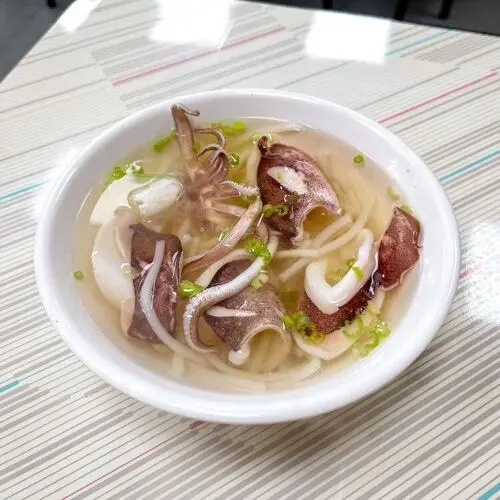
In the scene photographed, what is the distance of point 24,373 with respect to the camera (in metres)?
1.04

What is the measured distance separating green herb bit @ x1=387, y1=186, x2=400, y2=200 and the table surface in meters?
0.21

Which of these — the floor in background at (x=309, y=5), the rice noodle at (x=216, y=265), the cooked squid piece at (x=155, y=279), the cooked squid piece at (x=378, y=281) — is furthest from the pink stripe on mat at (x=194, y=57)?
the floor in background at (x=309, y=5)

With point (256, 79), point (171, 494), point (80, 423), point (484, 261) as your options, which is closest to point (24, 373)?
point (80, 423)

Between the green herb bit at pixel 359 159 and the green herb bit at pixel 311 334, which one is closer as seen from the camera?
the green herb bit at pixel 311 334

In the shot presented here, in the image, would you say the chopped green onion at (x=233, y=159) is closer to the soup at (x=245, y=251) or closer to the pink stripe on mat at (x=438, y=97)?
the soup at (x=245, y=251)

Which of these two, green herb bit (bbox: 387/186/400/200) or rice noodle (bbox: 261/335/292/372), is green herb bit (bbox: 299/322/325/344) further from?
green herb bit (bbox: 387/186/400/200)

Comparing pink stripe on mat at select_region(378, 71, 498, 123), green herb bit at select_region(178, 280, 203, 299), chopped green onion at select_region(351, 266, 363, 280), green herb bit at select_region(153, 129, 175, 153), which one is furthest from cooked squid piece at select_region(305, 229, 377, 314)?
pink stripe on mat at select_region(378, 71, 498, 123)

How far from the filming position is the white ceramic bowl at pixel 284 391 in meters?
0.80

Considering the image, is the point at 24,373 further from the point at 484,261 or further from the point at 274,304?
the point at 484,261

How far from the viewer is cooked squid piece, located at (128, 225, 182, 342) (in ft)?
3.24

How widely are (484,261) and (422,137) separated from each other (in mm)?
431

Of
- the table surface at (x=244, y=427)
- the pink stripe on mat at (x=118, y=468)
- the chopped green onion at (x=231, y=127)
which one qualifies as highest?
the chopped green onion at (x=231, y=127)

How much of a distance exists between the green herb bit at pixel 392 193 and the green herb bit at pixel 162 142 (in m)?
0.50

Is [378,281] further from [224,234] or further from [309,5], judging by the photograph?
[309,5]
